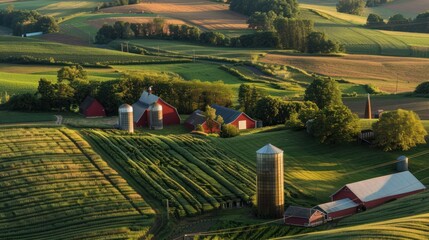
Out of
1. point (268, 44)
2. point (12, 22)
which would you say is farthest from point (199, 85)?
point (12, 22)

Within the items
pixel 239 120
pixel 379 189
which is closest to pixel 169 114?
pixel 239 120

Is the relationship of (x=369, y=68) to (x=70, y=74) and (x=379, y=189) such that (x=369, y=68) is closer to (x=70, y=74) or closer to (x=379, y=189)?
(x=70, y=74)

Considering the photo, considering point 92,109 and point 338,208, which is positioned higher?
point 338,208

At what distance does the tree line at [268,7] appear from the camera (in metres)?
160

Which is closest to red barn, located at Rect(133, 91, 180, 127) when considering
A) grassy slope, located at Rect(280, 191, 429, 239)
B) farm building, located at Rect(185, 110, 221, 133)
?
farm building, located at Rect(185, 110, 221, 133)

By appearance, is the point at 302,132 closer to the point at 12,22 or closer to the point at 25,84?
the point at 25,84

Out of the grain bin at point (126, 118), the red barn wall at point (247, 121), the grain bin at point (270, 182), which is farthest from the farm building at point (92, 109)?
the grain bin at point (270, 182)

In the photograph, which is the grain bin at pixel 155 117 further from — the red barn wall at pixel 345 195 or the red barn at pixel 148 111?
the red barn wall at pixel 345 195

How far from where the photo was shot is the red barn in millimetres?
75000

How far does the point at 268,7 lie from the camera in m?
162

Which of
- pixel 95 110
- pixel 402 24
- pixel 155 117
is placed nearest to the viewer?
pixel 155 117

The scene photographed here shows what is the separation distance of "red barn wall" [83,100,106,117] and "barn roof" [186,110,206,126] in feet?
31.9

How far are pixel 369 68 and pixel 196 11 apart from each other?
56647 mm

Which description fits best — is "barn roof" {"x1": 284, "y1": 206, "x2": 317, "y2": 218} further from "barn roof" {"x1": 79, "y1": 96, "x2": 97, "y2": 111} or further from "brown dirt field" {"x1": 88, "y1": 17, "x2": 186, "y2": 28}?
"brown dirt field" {"x1": 88, "y1": 17, "x2": 186, "y2": 28}
